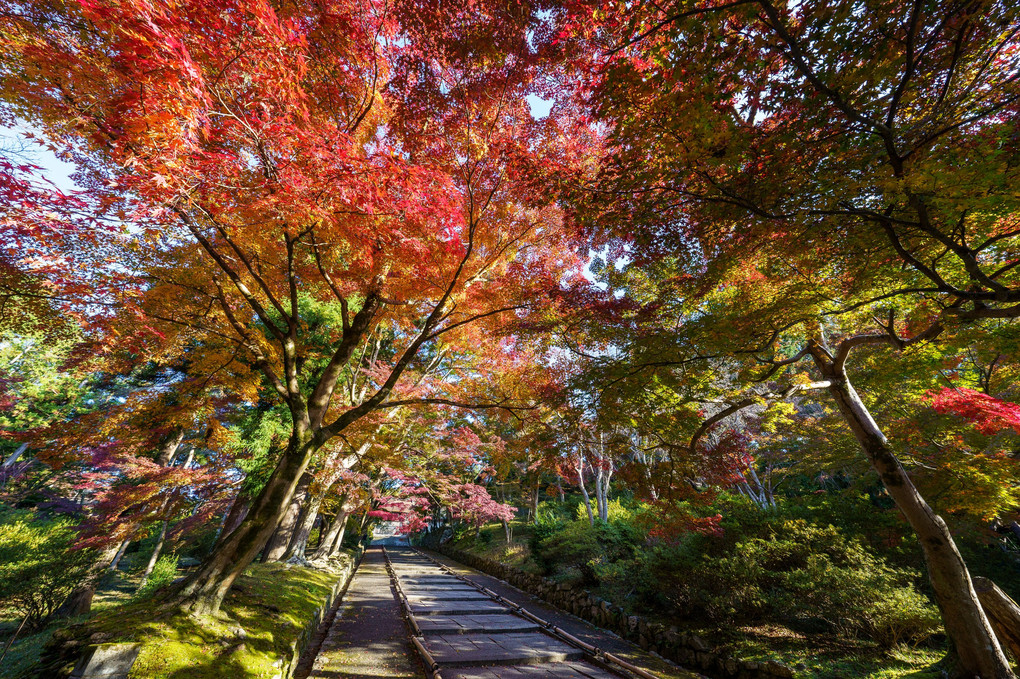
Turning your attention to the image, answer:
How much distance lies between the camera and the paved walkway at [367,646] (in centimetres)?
488

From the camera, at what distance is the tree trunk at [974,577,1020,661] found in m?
4.48

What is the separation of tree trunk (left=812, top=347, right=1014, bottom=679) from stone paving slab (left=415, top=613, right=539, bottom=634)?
20.5 ft

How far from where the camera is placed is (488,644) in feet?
20.3

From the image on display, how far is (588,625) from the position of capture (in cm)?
858

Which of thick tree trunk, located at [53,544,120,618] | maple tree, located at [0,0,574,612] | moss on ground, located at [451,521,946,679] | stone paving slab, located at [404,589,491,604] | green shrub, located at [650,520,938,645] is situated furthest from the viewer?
stone paving slab, located at [404,589,491,604]

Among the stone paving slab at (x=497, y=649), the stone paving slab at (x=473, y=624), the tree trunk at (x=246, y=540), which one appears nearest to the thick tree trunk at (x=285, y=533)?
the stone paving slab at (x=473, y=624)

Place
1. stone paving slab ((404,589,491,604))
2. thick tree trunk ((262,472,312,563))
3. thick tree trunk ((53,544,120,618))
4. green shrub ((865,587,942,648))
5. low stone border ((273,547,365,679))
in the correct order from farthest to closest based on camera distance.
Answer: thick tree trunk ((262,472,312,563)) → stone paving slab ((404,589,491,604)) → thick tree trunk ((53,544,120,618)) → green shrub ((865,587,942,648)) → low stone border ((273,547,365,679))

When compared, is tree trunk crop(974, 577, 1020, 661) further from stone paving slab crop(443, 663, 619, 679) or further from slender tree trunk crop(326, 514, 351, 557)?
slender tree trunk crop(326, 514, 351, 557)

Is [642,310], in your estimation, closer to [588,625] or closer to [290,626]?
[290,626]

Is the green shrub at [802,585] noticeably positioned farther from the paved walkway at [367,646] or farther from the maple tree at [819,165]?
the paved walkway at [367,646]

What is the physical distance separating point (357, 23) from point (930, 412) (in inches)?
541

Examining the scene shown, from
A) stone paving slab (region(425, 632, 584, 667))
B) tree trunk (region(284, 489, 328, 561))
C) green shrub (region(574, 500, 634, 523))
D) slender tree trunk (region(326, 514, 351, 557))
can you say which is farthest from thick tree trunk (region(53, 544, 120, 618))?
green shrub (region(574, 500, 634, 523))

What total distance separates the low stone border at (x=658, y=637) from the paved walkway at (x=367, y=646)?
15.0ft

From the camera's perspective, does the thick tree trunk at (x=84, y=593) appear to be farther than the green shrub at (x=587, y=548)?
No
